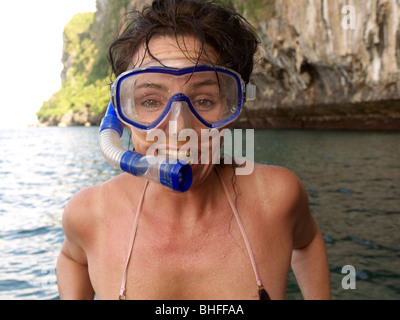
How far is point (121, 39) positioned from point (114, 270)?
0.79m

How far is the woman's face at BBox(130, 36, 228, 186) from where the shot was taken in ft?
3.70

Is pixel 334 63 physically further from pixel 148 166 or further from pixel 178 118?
pixel 148 166

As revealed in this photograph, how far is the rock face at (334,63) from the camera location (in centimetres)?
1315

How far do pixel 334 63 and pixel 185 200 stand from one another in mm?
15842

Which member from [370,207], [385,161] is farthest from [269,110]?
[370,207]

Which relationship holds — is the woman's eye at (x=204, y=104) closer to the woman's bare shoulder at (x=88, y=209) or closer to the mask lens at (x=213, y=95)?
the mask lens at (x=213, y=95)

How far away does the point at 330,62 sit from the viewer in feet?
51.3

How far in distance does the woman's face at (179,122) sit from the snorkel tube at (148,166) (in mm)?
61

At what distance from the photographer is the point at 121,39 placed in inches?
50.5

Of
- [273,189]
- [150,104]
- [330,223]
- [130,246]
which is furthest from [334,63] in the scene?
[130,246]

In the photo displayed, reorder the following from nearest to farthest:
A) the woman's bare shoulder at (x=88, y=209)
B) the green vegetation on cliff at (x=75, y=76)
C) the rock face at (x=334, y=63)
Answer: the woman's bare shoulder at (x=88, y=209)
the rock face at (x=334, y=63)
the green vegetation on cliff at (x=75, y=76)

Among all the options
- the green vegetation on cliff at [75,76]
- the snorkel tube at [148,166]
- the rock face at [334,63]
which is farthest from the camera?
the green vegetation on cliff at [75,76]

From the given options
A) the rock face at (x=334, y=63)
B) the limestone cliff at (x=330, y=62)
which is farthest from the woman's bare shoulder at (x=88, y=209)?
the limestone cliff at (x=330, y=62)
